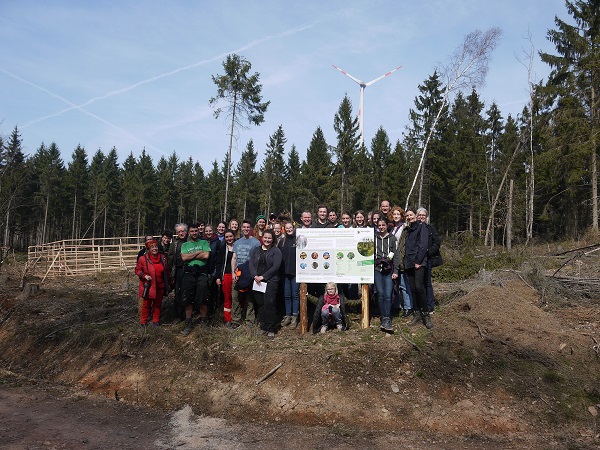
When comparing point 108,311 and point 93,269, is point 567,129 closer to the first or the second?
point 108,311

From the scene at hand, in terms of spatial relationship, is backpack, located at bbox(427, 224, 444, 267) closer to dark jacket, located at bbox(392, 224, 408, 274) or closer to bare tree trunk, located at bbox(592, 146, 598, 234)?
dark jacket, located at bbox(392, 224, 408, 274)

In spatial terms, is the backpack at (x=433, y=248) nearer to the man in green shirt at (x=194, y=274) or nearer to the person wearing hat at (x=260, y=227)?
the person wearing hat at (x=260, y=227)

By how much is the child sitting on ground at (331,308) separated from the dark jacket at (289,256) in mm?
693

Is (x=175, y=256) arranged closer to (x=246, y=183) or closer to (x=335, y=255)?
(x=335, y=255)

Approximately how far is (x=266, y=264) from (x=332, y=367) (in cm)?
214

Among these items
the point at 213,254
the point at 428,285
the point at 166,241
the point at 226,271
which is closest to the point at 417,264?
the point at 428,285

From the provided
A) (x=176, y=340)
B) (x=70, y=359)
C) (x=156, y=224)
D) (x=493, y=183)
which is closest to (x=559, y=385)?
(x=176, y=340)

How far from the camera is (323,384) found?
219 inches

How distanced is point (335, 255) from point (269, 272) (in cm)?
112

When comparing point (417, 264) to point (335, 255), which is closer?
point (417, 264)

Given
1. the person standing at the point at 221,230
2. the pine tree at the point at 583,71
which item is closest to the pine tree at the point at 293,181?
the pine tree at the point at 583,71

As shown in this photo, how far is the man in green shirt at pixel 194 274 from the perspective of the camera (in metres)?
7.55

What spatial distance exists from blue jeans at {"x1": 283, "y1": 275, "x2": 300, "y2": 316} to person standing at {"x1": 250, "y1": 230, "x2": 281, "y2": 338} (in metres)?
0.32

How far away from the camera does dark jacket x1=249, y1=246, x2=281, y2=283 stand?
7.10 m
